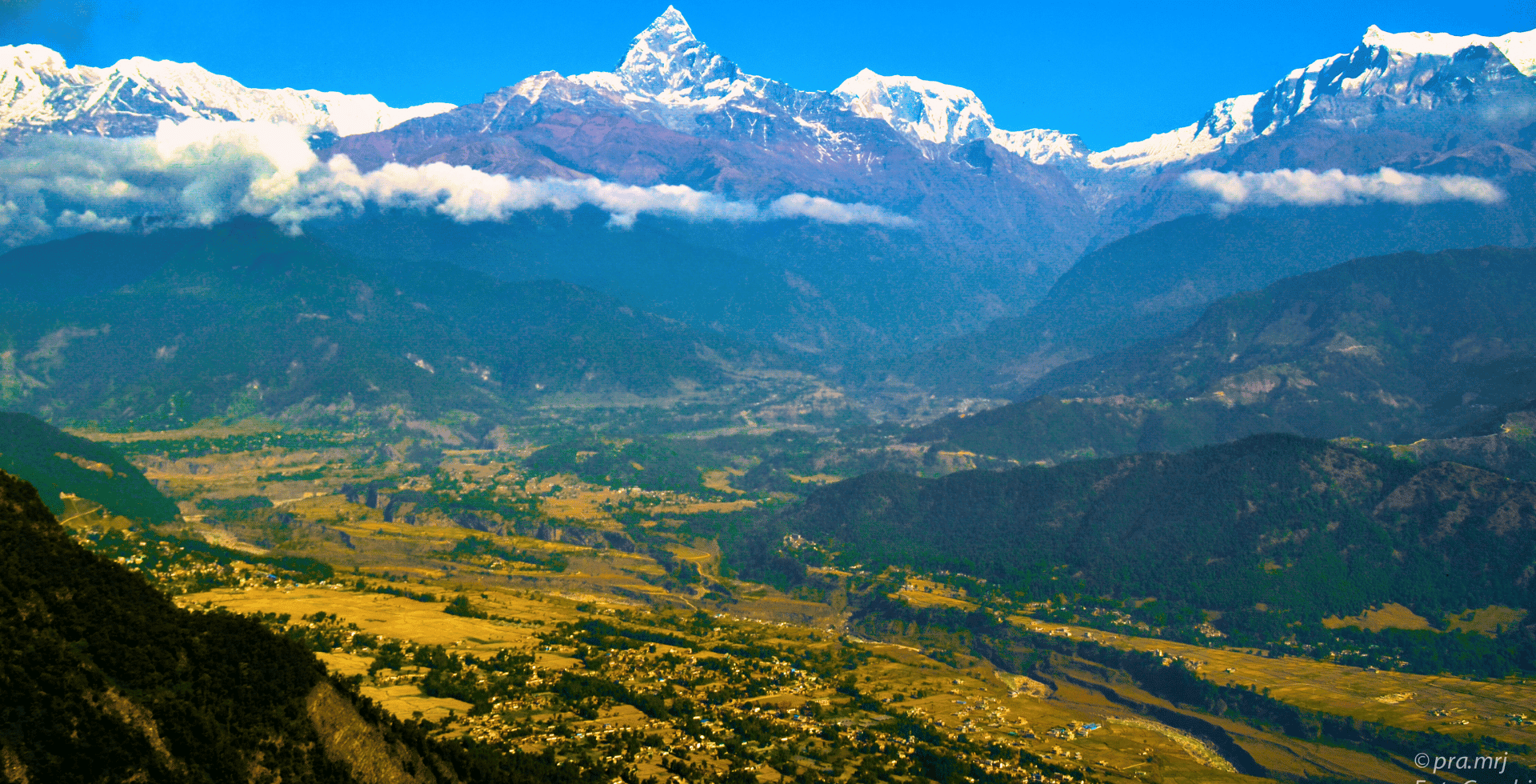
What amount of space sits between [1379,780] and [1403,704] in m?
26.8

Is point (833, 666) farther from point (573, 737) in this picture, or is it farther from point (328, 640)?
point (328, 640)

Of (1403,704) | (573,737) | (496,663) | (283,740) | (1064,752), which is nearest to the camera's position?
(283,740)

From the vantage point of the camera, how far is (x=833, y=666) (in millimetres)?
177500

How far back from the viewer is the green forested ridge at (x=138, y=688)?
59.5m

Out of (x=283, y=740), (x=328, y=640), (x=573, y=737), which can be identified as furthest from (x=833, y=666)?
(x=283, y=740)

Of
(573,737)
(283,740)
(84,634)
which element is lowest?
(573,737)

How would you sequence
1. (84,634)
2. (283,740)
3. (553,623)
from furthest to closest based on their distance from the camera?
(553,623), (283,740), (84,634)

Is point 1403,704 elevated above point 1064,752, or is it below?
above

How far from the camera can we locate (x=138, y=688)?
66500 millimetres

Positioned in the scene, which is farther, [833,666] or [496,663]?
[833,666]

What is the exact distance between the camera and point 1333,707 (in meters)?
171

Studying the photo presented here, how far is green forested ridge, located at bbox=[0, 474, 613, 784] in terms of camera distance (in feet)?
195

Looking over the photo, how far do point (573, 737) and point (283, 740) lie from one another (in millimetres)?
52750

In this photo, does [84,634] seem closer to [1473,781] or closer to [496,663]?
[496,663]
